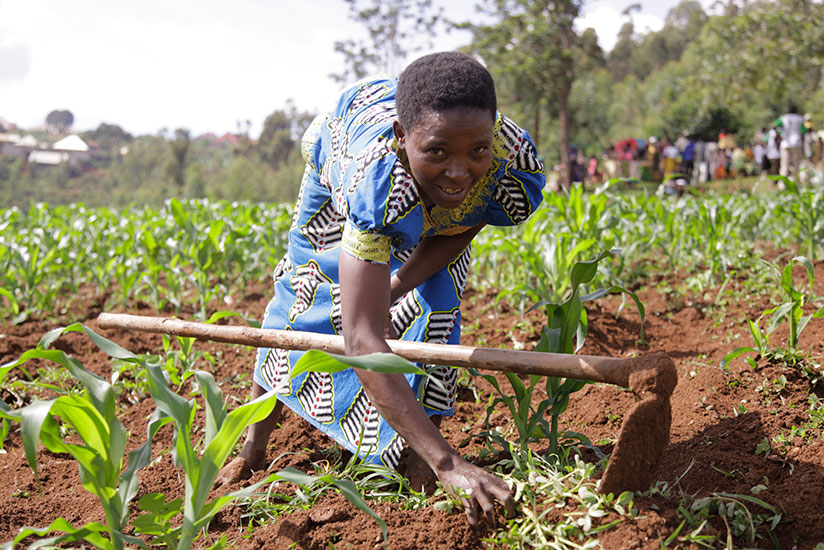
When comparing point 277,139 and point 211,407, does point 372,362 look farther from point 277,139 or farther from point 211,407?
point 277,139

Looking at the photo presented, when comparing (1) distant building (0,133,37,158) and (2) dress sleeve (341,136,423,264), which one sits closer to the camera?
(2) dress sleeve (341,136,423,264)

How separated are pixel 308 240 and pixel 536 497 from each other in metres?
1.07

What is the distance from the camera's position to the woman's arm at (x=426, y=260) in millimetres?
2096

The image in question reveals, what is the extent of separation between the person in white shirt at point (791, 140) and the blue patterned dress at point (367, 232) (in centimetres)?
918

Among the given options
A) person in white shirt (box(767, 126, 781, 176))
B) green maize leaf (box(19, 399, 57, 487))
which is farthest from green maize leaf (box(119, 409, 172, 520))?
person in white shirt (box(767, 126, 781, 176))

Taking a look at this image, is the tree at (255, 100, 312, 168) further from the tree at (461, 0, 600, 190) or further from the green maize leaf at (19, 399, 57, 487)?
the green maize leaf at (19, 399, 57, 487)

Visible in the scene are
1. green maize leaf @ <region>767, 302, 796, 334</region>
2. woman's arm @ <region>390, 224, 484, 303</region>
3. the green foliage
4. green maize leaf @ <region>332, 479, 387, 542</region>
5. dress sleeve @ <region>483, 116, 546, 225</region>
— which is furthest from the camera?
the green foliage

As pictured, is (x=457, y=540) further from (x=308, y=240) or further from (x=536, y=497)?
(x=308, y=240)

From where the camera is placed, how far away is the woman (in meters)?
1.58

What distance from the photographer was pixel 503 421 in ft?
8.11

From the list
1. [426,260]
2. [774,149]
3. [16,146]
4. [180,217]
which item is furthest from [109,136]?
[426,260]

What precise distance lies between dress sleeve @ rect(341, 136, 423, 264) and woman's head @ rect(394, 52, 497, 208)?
0.17ft

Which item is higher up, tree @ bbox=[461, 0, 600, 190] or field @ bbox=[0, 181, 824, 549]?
tree @ bbox=[461, 0, 600, 190]

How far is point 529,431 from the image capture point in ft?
6.21
